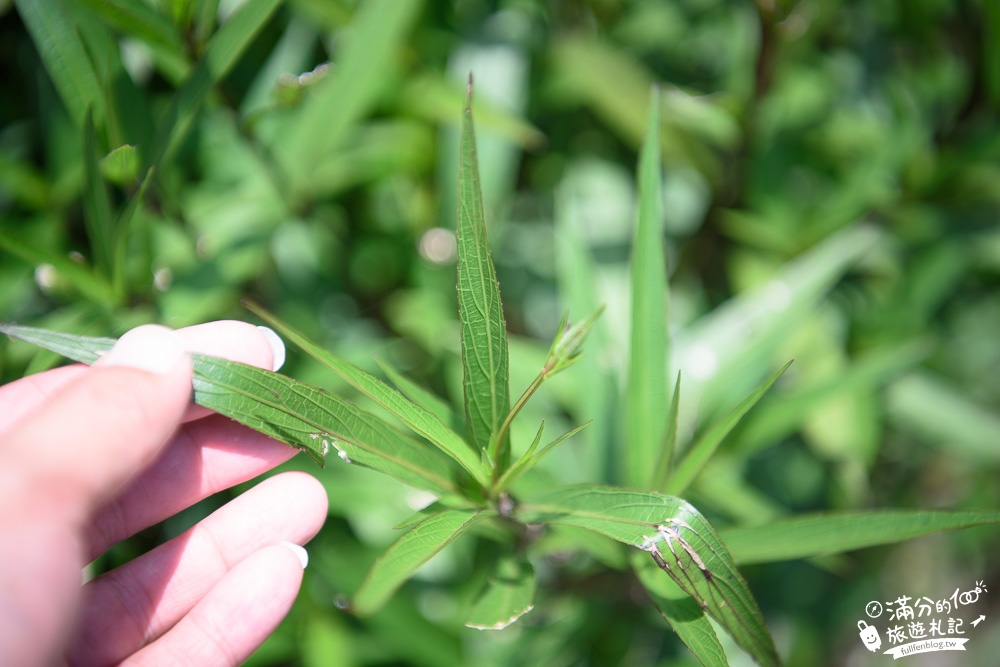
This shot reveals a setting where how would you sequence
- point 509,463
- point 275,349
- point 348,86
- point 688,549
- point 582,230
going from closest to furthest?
point 688,549, point 509,463, point 275,349, point 348,86, point 582,230

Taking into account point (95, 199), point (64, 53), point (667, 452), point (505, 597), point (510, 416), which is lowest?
point (505, 597)

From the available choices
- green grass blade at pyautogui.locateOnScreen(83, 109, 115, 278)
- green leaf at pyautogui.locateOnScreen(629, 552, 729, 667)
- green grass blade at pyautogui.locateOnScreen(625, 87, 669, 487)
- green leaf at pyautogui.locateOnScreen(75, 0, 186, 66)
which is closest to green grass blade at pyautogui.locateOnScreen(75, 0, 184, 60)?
green leaf at pyautogui.locateOnScreen(75, 0, 186, 66)

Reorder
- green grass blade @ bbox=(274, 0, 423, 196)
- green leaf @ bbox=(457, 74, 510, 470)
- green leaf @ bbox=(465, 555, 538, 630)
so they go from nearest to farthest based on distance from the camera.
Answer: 1. green leaf @ bbox=(457, 74, 510, 470)
2. green leaf @ bbox=(465, 555, 538, 630)
3. green grass blade @ bbox=(274, 0, 423, 196)

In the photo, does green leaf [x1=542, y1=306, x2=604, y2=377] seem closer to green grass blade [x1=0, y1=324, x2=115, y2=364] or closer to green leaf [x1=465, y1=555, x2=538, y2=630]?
green leaf [x1=465, y1=555, x2=538, y2=630]

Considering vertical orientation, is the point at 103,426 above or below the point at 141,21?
below

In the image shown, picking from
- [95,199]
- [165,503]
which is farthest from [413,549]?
[95,199]

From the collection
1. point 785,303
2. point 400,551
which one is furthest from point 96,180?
point 785,303

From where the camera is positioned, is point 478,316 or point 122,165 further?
point 122,165

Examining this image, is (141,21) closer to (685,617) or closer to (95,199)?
(95,199)
